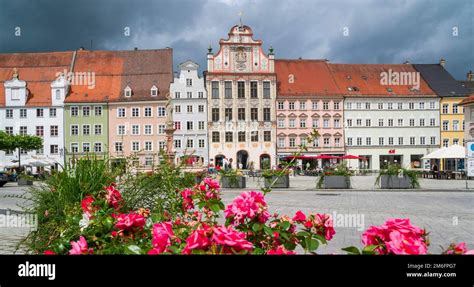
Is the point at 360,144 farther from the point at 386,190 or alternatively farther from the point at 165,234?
the point at 165,234

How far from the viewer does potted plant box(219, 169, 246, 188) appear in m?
13.8

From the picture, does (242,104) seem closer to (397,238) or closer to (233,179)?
(233,179)

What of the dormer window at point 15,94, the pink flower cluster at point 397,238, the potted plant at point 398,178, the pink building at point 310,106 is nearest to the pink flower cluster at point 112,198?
the pink flower cluster at point 397,238

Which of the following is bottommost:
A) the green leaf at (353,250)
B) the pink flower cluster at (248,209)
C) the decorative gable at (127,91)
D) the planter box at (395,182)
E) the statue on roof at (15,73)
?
the planter box at (395,182)

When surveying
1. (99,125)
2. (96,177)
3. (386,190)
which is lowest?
(386,190)

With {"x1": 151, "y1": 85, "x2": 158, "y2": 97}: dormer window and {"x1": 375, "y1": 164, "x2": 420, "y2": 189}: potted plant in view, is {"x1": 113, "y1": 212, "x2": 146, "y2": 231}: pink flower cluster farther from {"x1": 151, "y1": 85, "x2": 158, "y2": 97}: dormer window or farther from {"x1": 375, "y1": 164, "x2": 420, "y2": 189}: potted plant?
{"x1": 375, "y1": 164, "x2": 420, "y2": 189}: potted plant

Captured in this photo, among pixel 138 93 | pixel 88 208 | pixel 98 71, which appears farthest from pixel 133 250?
pixel 138 93

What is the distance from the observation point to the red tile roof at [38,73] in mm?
4188

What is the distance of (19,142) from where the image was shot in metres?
4.11

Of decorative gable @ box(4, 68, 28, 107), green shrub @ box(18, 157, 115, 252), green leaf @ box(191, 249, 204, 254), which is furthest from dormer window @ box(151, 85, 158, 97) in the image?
green leaf @ box(191, 249, 204, 254)

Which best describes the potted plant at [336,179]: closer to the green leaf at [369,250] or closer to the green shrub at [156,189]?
the green shrub at [156,189]
